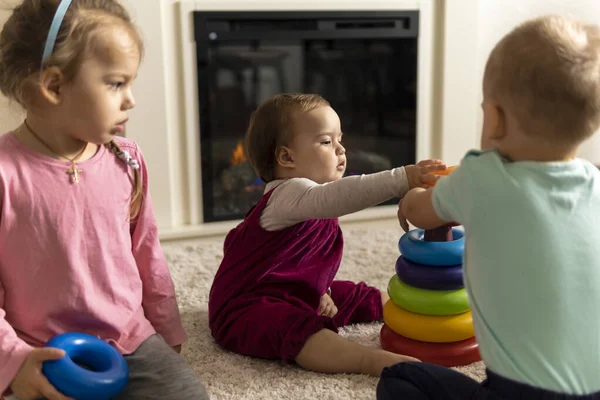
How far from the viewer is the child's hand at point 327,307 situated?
61.5 inches

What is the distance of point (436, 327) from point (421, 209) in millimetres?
362

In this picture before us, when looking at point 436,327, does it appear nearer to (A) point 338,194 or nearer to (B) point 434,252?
(B) point 434,252

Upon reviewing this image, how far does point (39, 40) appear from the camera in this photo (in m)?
1.07

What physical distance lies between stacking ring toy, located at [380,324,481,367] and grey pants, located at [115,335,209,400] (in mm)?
418

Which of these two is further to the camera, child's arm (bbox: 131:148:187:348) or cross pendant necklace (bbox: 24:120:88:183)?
child's arm (bbox: 131:148:187:348)

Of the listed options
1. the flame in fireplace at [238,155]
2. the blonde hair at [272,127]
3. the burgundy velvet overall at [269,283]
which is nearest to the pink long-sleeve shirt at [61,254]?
the burgundy velvet overall at [269,283]

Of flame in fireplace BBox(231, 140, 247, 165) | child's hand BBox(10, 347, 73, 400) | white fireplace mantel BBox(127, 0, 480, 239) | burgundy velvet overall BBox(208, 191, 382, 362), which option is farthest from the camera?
flame in fireplace BBox(231, 140, 247, 165)

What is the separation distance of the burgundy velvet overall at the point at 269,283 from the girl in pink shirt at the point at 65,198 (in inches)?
9.8

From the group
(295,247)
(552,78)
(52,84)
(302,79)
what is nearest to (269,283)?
(295,247)

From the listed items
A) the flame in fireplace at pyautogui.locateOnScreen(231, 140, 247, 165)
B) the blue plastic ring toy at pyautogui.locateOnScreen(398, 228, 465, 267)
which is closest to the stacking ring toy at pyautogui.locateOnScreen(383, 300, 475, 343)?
the blue plastic ring toy at pyautogui.locateOnScreen(398, 228, 465, 267)

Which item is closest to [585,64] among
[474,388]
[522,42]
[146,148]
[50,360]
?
[522,42]

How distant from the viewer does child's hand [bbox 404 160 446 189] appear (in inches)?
50.0

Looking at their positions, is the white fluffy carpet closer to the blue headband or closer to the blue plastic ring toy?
the blue plastic ring toy

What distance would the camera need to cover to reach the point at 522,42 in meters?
0.92
